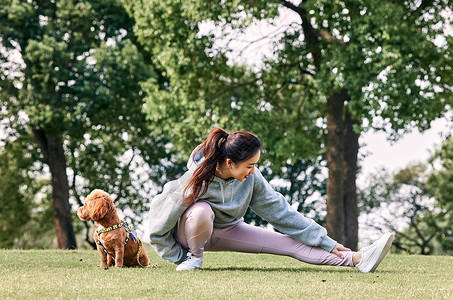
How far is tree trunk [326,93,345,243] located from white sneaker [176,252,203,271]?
11694 mm

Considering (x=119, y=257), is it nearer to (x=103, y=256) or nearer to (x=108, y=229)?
(x=103, y=256)

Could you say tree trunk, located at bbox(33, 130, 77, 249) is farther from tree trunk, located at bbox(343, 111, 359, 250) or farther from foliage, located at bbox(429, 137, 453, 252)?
foliage, located at bbox(429, 137, 453, 252)

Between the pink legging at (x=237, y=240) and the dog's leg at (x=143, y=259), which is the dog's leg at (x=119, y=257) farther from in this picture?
the pink legging at (x=237, y=240)

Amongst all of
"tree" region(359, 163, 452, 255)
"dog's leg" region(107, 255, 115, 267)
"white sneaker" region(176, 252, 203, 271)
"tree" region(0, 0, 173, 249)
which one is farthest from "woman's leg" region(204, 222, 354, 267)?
"tree" region(359, 163, 452, 255)

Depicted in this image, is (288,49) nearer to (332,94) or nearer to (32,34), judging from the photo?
(332,94)

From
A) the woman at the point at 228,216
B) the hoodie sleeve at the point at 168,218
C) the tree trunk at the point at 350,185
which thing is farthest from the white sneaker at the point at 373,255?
the tree trunk at the point at 350,185

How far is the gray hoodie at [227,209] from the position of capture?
579cm

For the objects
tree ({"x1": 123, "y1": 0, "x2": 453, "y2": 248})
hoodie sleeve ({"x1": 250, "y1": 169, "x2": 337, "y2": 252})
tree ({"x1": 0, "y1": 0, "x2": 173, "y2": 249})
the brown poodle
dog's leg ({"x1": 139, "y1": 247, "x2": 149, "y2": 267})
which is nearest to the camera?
the brown poodle

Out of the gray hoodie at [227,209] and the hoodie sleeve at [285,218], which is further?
the hoodie sleeve at [285,218]

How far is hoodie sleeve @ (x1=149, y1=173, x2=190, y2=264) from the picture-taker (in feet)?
18.9

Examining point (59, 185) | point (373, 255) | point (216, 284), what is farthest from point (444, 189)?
point (216, 284)

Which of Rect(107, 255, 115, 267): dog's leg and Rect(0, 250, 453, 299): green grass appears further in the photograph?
Rect(107, 255, 115, 267): dog's leg

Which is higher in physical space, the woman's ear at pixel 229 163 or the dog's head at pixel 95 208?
the woman's ear at pixel 229 163

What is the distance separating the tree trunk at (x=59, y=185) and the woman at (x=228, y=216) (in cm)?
1638
